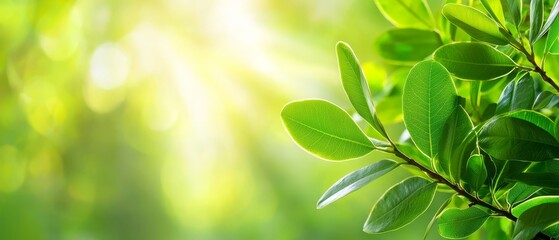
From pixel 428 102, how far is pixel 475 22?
5 centimetres

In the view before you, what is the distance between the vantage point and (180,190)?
1762mm

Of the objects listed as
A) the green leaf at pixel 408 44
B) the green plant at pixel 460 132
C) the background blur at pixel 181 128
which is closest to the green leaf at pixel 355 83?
the green plant at pixel 460 132

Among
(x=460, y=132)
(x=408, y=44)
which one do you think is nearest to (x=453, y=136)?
(x=460, y=132)

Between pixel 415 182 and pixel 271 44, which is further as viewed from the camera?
pixel 271 44

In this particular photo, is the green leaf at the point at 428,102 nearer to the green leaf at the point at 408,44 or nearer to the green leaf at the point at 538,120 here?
the green leaf at the point at 538,120

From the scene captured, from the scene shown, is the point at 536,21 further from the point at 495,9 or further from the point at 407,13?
the point at 407,13

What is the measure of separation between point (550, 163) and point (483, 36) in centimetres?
6

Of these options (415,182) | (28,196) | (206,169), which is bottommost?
(28,196)

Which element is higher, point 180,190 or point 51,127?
point 51,127

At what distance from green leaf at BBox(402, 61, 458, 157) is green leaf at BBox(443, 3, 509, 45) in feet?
0.12

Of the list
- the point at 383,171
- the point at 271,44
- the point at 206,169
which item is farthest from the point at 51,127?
the point at 383,171

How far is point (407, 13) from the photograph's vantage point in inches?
15.9

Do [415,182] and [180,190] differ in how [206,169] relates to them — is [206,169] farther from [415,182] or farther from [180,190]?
[415,182]

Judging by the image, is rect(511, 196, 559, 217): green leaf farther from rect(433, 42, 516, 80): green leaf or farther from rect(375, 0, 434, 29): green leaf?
rect(375, 0, 434, 29): green leaf
